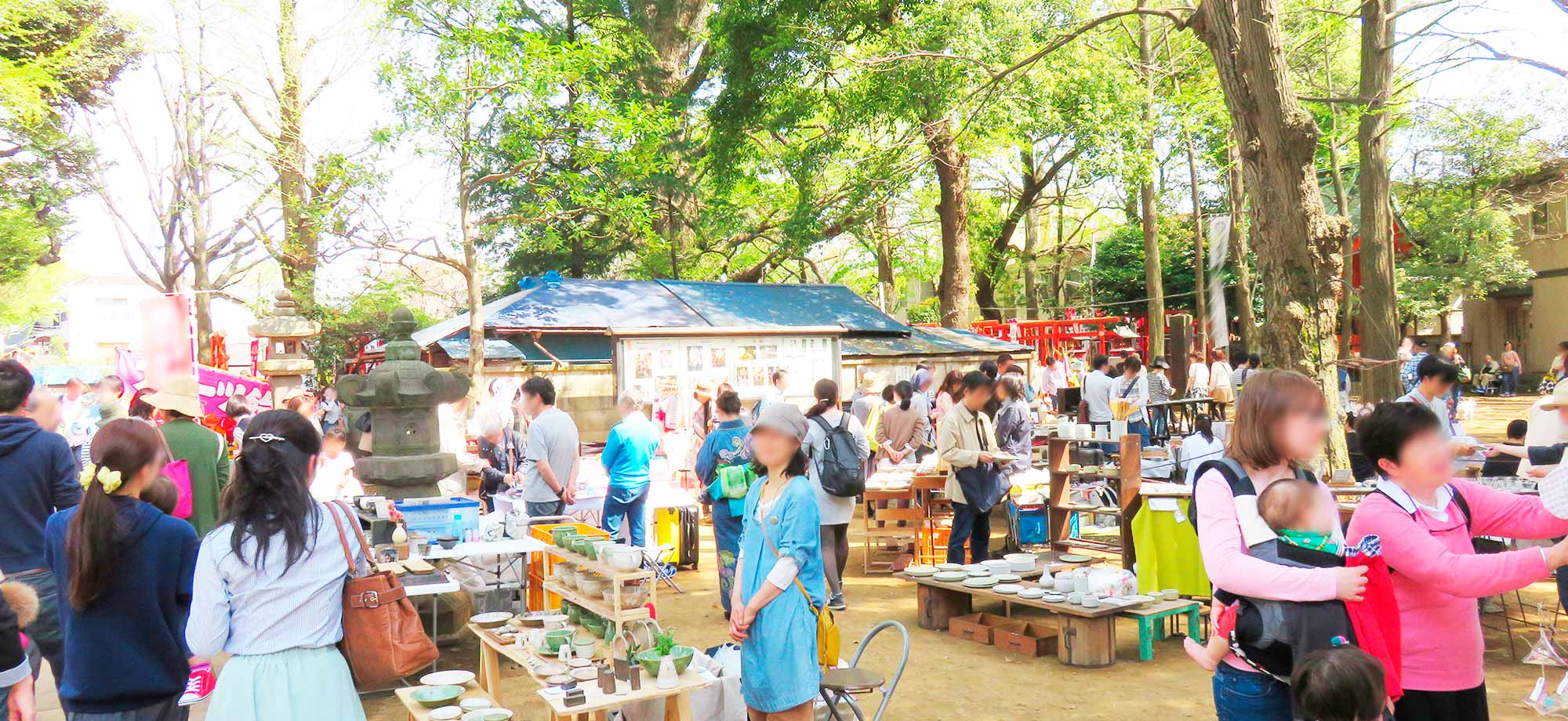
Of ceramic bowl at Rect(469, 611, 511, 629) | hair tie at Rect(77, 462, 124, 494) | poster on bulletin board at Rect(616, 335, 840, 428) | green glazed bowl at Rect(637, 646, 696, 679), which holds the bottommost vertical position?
ceramic bowl at Rect(469, 611, 511, 629)

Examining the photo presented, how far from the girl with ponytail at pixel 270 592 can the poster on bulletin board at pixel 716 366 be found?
8.71m

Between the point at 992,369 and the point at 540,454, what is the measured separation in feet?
18.7

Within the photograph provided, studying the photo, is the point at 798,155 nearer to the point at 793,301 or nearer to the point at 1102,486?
the point at 793,301

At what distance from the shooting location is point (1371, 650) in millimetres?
2449

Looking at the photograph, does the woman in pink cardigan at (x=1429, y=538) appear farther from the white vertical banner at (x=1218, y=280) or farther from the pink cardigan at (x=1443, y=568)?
the white vertical banner at (x=1218, y=280)

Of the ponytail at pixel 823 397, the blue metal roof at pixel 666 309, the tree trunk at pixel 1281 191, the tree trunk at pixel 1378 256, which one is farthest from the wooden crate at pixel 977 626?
the blue metal roof at pixel 666 309

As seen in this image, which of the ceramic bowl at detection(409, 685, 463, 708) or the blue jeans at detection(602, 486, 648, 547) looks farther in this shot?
the blue jeans at detection(602, 486, 648, 547)

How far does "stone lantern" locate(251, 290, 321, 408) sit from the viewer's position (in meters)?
16.2

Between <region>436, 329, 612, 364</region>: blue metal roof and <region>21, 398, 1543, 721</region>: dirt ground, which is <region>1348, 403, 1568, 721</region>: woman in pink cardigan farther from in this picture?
<region>436, 329, 612, 364</region>: blue metal roof

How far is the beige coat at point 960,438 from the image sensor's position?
7.62 m

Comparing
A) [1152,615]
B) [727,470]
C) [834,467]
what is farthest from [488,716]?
[1152,615]

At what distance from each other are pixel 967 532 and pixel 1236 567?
5394mm

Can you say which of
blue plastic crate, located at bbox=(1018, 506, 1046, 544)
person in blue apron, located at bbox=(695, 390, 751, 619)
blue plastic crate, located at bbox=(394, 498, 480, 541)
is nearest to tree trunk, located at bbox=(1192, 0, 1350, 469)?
blue plastic crate, located at bbox=(1018, 506, 1046, 544)

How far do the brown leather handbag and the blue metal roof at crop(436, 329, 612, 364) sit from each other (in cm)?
1053
